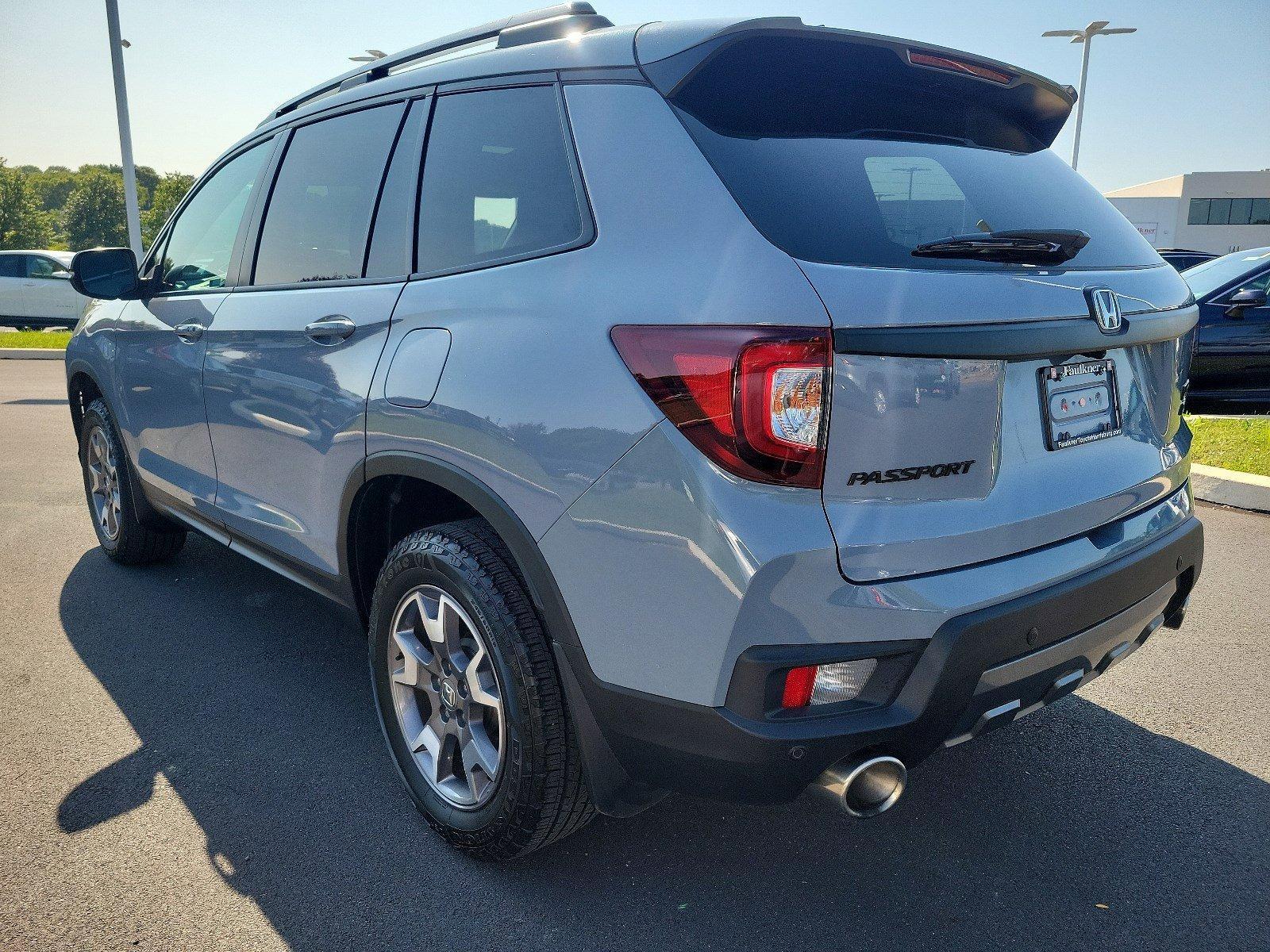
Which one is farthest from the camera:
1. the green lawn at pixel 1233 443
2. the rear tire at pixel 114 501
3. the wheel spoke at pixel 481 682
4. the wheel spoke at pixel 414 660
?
the green lawn at pixel 1233 443

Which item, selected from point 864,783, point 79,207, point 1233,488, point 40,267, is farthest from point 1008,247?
point 79,207

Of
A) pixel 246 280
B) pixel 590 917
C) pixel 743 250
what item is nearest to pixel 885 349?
pixel 743 250

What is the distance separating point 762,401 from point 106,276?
3.28m

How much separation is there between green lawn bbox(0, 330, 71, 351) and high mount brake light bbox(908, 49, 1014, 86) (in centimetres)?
1617

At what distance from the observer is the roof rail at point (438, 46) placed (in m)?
2.38

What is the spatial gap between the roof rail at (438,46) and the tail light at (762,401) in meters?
1.07

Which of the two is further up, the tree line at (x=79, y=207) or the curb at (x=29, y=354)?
the tree line at (x=79, y=207)

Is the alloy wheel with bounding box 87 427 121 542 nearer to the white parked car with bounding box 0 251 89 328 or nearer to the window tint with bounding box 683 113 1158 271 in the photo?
the window tint with bounding box 683 113 1158 271

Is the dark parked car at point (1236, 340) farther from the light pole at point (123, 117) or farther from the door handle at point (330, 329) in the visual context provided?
the light pole at point (123, 117)

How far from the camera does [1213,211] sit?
66062 mm

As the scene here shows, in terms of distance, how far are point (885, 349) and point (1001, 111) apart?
3.73 ft

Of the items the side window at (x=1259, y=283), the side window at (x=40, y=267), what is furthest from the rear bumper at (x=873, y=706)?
the side window at (x=40, y=267)

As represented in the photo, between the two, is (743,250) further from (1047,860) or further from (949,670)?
(1047,860)

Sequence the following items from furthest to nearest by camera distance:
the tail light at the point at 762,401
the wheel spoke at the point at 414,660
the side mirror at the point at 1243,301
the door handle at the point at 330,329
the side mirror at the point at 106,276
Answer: the side mirror at the point at 1243,301 → the side mirror at the point at 106,276 → the door handle at the point at 330,329 → the wheel spoke at the point at 414,660 → the tail light at the point at 762,401
